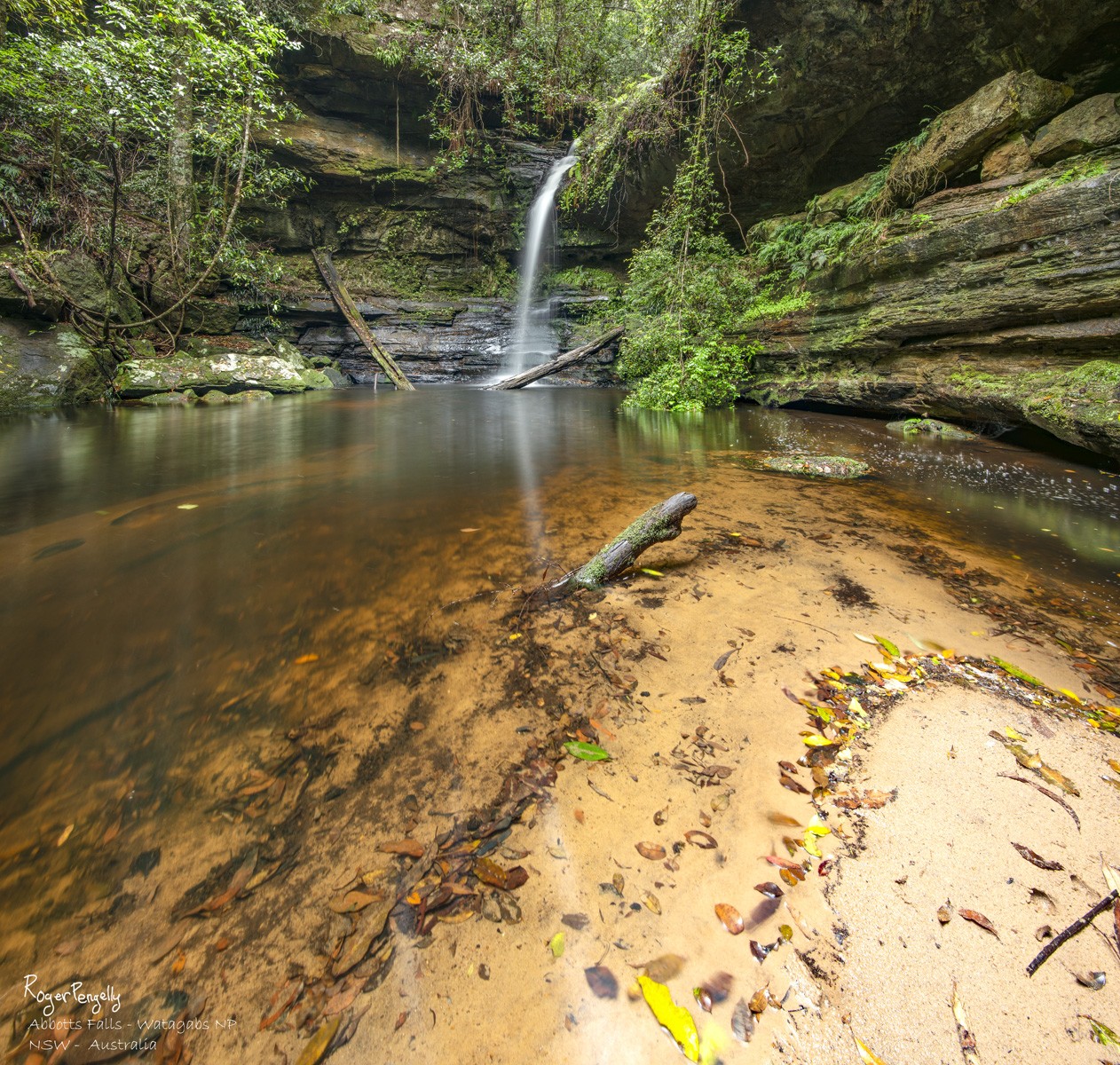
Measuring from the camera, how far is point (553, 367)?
13961mm

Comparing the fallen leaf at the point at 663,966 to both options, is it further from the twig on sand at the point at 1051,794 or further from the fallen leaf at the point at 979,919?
the twig on sand at the point at 1051,794

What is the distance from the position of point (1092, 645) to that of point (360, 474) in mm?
5220

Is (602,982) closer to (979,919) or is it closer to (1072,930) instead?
(979,919)

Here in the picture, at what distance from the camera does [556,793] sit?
1.38 meters

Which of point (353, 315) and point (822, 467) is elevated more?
point (353, 315)

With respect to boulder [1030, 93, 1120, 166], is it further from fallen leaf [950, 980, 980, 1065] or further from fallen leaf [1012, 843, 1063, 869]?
fallen leaf [950, 980, 980, 1065]

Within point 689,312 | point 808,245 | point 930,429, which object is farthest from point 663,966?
point 808,245

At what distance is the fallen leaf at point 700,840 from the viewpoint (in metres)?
1.21

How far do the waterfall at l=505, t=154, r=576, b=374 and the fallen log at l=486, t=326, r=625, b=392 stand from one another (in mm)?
2824

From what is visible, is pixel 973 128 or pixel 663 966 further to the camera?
pixel 973 128

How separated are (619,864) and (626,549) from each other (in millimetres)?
1561

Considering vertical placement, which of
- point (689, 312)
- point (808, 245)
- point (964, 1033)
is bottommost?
point (964, 1033)

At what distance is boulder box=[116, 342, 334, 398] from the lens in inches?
394

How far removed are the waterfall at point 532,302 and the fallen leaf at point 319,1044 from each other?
17.3m
